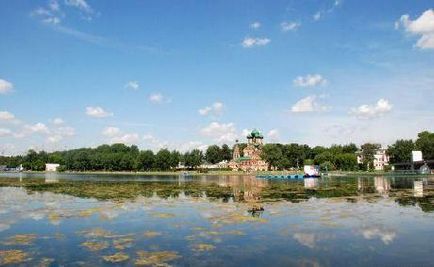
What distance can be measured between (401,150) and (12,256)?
142486 mm

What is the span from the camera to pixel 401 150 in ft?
467

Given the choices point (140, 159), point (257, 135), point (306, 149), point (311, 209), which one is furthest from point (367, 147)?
point (311, 209)

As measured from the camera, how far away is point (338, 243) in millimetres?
20375

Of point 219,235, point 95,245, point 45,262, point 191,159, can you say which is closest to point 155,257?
point 95,245

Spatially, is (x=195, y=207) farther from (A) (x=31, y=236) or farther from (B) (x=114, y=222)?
(A) (x=31, y=236)

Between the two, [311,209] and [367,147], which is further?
[367,147]

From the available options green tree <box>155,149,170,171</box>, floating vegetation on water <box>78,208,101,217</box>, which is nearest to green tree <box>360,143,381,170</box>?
green tree <box>155,149,170,171</box>

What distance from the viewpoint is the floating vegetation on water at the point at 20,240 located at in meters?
20.8

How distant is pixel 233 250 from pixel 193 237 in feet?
12.3

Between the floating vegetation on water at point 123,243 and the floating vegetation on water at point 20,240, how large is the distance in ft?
Result: 13.8

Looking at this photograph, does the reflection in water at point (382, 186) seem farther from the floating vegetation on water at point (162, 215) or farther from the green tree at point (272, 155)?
the green tree at point (272, 155)

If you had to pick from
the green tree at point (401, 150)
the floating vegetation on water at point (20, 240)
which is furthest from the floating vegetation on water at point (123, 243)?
the green tree at point (401, 150)

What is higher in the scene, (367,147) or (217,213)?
(367,147)

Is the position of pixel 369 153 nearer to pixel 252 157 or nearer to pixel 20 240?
pixel 252 157
